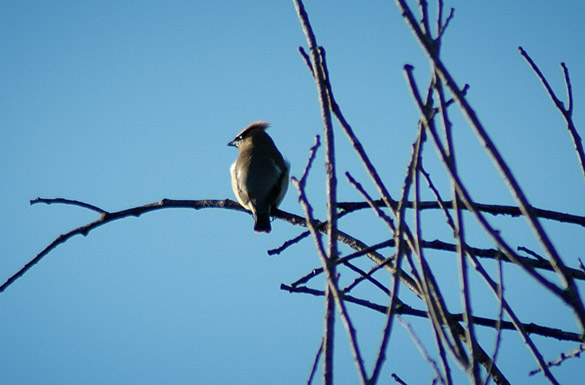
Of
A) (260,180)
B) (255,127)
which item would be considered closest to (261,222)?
(260,180)

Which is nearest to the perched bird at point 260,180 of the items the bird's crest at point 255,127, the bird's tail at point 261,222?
the bird's tail at point 261,222

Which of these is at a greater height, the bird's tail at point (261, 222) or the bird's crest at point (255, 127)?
the bird's crest at point (255, 127)

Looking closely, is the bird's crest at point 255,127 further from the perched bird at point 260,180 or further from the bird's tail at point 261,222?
the bird's tail at point 261,222

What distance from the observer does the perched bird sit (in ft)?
21.6

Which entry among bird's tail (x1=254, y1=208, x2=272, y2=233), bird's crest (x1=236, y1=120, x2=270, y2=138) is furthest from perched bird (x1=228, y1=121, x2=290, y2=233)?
bird's crest (x1=236, y1=120, x2=270, y2=138)

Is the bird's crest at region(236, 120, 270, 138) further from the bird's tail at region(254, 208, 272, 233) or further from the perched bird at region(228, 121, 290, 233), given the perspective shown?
the bird's tail at region(254, 208, 272, 233)

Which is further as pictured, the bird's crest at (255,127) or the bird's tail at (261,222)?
the bird's crest at (255,127)

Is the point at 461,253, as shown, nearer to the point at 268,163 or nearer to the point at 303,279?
the point at 303,279

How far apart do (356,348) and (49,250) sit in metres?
2.12

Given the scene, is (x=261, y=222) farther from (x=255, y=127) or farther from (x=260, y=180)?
(x=255, y=127)

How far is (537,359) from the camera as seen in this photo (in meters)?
1.79

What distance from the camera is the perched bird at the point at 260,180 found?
6598 millimetres

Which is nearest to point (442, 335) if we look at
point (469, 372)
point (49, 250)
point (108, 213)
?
point (469, 372)

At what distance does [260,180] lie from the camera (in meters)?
6.74
